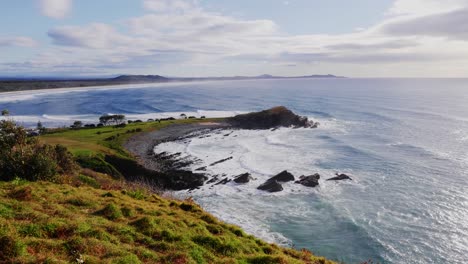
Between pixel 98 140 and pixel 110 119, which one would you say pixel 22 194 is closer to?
pixel 98 140

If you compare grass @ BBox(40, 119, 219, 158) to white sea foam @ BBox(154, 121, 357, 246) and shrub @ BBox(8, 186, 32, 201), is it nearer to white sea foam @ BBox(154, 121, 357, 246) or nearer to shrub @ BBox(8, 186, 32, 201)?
white sea foam @ BBox(154, 121, 357, 246)

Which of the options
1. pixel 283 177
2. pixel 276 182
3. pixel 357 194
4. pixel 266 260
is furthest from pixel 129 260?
pixel 283 177

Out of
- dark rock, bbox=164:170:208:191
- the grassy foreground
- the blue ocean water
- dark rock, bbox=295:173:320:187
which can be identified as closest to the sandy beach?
dark rock, bbox=164:170:208:191

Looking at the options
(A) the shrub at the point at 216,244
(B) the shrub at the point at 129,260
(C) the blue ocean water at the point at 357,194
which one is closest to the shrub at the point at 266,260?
(A) the shrub at the point at 216,244

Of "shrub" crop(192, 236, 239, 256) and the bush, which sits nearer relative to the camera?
"shrub" crop(192, 236, 239, 256)

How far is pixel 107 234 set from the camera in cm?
1273

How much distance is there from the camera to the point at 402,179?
42250 mm

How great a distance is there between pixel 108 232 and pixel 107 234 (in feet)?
2.52

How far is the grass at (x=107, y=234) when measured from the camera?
10664 millimetres

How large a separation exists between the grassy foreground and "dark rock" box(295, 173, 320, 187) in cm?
2242

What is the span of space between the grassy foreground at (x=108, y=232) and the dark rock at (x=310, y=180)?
73.5 feet

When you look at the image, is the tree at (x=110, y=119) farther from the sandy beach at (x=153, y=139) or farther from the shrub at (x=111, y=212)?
the shrub at (x=111, y=212)

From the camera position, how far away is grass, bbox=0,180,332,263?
10664 mm

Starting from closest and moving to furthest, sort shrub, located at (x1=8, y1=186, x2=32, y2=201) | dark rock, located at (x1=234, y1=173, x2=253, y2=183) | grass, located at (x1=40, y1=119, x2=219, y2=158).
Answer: shrub, located at (x1=8, y1=186, x2=32, y2=201)
dark rock, located at (x1=234, y1=173, x2=253, y2=183)
grass, located at (x1=40, y1=119, x2=219, y2=158)
